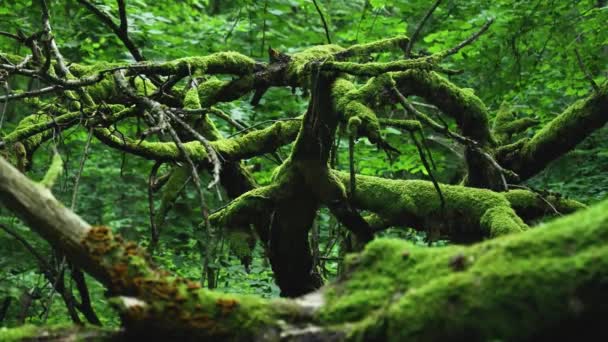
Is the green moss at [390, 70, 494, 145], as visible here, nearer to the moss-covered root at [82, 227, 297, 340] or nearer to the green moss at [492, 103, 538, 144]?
the green moss at [492, 103, 538, 144]

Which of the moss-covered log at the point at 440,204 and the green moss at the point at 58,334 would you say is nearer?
the green moss at the point at 58,334

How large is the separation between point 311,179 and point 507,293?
8.02 ft

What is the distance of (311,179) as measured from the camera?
4.07m

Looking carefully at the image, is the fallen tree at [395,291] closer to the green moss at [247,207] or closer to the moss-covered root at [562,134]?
the green moss at [247,207]

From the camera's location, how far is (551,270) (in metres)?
1.69

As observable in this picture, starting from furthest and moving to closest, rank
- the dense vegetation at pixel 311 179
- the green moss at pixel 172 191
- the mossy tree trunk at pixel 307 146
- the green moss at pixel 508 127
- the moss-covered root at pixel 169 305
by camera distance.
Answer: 1. the green moss at pixel 508 127
2. the green moss at pixel 172 191
3. the mossy tree trunk at pixel 307 146
4. the moss-covered root at pixel 169 305
5. the dense vegetation at pixel 311 179

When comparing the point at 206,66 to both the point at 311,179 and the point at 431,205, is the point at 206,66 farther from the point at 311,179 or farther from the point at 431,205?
the point at 431,205

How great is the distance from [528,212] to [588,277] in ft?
10.0

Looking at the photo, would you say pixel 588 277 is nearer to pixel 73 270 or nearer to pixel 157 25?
pixel 73 270

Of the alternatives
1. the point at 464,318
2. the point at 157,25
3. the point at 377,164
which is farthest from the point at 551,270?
the point at 157,25

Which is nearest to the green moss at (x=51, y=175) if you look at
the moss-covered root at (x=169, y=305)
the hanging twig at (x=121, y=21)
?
the moss-covered root at (x=169, y=305)

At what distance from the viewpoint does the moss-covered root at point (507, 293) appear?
1644 millimetres

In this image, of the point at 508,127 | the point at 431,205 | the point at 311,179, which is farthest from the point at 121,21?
the point at 508,127

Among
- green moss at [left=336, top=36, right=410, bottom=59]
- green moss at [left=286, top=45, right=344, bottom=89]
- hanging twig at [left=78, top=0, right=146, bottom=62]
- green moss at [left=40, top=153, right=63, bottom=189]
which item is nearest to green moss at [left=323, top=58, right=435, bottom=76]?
green moss at [left=286, top=45, right=344, bottom=89]
